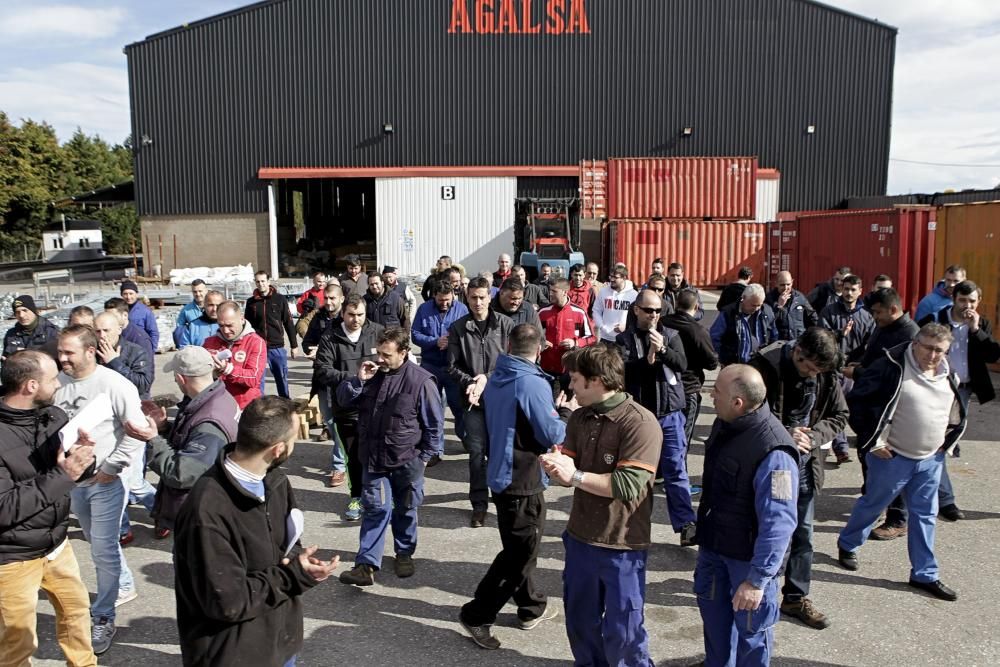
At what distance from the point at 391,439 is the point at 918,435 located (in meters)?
3.35

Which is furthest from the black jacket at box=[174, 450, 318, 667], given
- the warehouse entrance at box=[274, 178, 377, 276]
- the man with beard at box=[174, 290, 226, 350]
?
the warehouse entrance at box=[274, 178, 377, 276]

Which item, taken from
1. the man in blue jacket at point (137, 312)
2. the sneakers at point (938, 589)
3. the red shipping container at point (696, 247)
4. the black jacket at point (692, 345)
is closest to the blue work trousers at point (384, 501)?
the black jacket at point (692, 345)

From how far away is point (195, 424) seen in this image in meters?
3.88

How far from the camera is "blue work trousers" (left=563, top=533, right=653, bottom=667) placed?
139 inches

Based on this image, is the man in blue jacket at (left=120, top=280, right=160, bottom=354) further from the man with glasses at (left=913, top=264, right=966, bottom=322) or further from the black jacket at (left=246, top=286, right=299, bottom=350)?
the man with glasses at (left=913, top=264, right=966, bottom=322)

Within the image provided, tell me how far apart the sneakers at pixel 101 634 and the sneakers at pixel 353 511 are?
212cm

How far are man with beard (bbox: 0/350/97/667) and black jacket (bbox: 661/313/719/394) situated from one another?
4.25 m

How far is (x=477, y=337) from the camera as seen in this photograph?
6.55 m

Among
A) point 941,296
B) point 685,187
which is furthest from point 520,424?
point 685,187

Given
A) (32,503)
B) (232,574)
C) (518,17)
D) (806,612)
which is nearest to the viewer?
(232,574)

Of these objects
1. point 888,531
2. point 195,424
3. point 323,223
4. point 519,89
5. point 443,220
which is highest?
point 519,89

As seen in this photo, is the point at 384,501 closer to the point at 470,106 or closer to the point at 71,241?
the point at 470,106

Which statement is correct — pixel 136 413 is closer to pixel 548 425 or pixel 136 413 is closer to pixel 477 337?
pixel 548 425

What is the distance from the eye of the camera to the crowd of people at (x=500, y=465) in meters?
2.89
